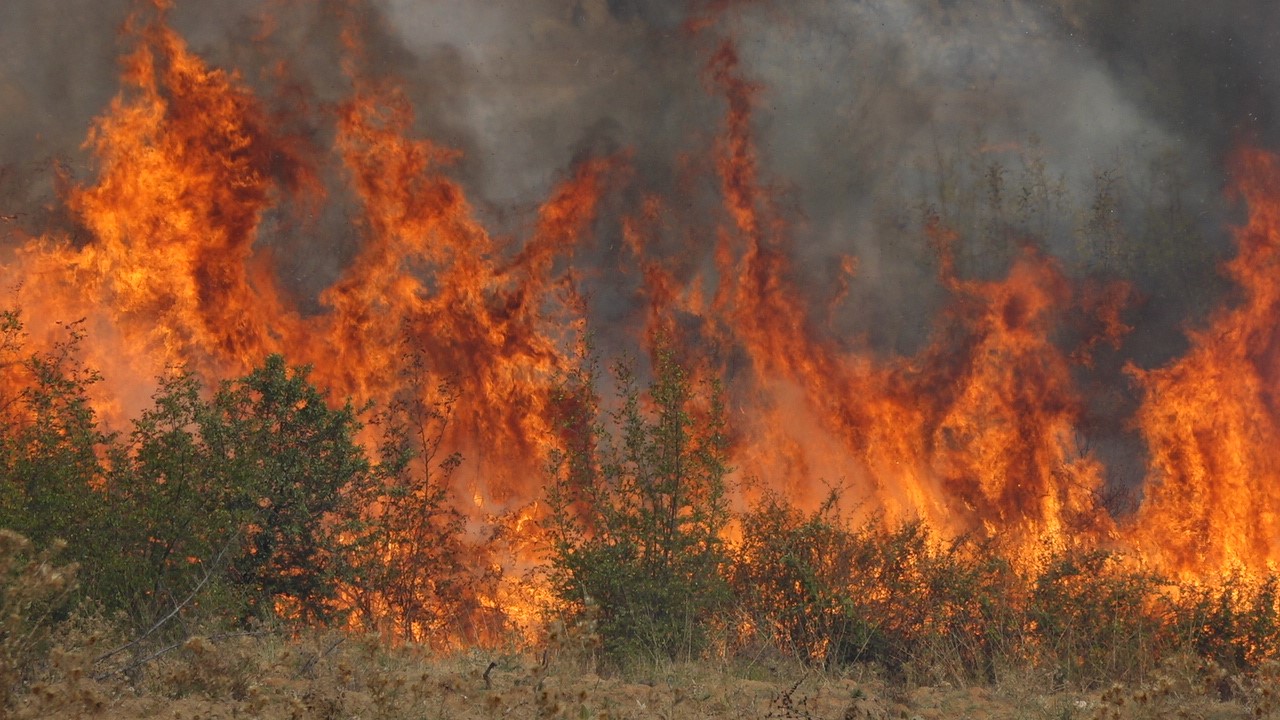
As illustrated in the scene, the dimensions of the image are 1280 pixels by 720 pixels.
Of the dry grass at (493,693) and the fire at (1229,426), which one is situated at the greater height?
the fire at (1229,426)

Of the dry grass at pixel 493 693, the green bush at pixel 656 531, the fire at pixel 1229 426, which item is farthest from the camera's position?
the fire at pixel 1229 426

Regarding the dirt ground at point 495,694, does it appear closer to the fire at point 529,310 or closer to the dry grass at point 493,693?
the dry grass at point 493,693

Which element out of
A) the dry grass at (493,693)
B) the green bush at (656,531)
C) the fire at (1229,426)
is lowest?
the dry grass at (493,693)

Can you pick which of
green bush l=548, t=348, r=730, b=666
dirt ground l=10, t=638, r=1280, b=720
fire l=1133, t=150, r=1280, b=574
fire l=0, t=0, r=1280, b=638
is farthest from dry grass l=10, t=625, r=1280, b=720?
fire l=0, t=0, r=1280, b=638

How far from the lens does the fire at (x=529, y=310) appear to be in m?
26.5

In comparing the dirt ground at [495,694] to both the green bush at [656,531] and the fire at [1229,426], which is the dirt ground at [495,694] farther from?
the fire at [1229,426]

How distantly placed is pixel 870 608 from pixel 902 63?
17.9m

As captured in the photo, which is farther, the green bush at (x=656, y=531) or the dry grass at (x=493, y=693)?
the green bush at (x=656, y=531)

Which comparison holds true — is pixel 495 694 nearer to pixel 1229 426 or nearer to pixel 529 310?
pixel 529 310

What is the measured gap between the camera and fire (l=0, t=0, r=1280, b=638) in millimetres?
26516

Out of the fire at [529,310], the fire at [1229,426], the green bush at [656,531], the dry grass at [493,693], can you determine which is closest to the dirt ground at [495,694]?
the dry grass at [493,693]

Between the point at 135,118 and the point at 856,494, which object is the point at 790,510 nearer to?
the point at 856,494

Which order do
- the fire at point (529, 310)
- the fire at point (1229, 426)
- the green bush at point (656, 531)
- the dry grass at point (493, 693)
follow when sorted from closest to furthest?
1. the dry grass at point (493, 693)
2. the green bush at point (656, 531)
3. the fire at point (1229, 426)
4. the fire at point (529, 310)

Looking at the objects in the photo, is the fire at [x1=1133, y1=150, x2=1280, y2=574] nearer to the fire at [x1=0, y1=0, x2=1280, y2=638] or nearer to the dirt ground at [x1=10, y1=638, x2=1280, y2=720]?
the fire at [x1=0, y1=0, x2=1280, y2=638]
